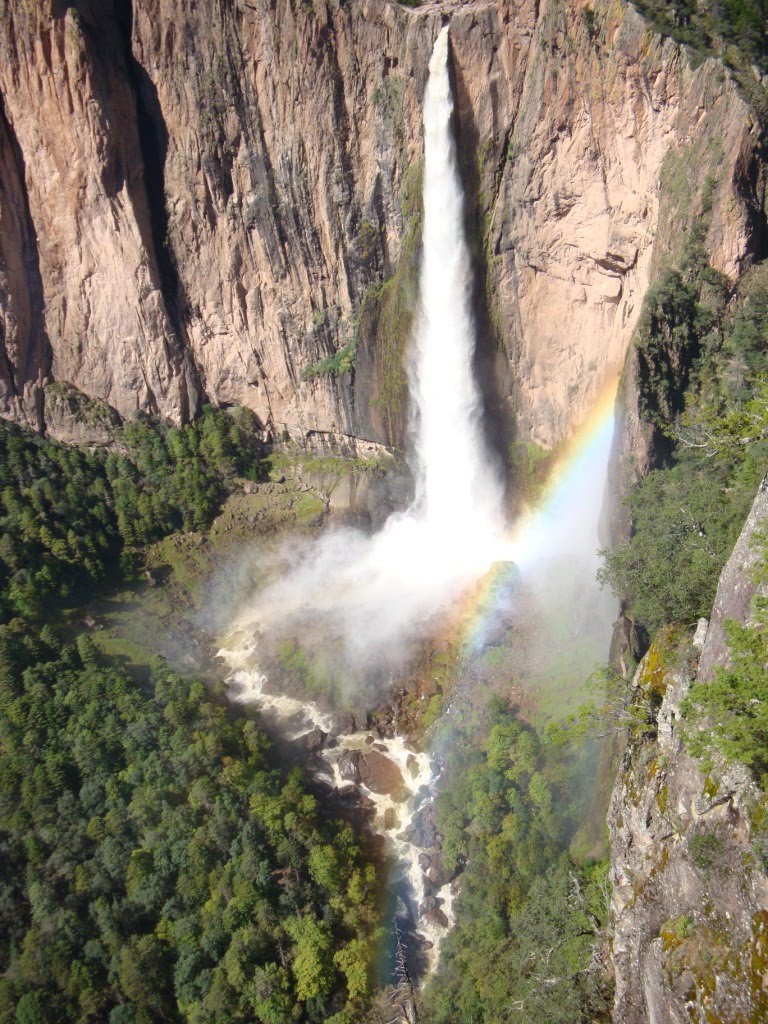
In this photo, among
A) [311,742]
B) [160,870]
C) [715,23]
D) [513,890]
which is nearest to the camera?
[513,890]

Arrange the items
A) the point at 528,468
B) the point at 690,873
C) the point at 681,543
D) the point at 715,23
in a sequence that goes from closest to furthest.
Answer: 1. the point at 690,873
2. the point at 681,543
3. the point at 715,23
4. the point at 528,468

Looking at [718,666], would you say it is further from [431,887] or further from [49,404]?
[49,404]

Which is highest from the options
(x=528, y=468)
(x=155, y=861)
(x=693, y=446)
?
(x=693, y=446)

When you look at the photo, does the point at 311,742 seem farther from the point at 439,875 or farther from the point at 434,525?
the point at 434,525

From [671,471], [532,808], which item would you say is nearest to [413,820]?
[532,808]

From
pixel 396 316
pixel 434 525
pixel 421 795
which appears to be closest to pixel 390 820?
pixel 421 795

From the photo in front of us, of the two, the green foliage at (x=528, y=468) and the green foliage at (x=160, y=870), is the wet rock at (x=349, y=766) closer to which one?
the green foliage at (x=160, y=870)
